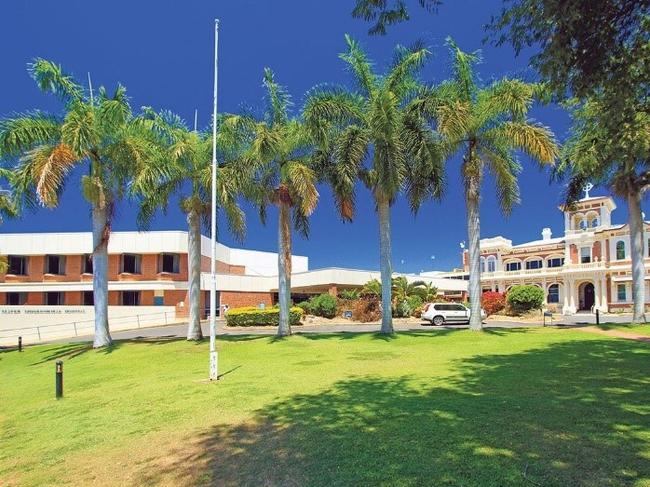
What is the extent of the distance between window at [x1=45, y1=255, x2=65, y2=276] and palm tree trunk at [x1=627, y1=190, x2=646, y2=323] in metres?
42.7

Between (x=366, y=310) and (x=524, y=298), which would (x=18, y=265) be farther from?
(x=524, y=298)

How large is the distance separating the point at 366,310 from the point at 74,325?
22632mm

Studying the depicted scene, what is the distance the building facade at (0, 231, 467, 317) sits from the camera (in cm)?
4009

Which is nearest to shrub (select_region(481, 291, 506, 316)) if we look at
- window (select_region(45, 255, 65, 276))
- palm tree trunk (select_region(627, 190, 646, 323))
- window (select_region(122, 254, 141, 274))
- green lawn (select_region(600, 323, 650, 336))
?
palm tree trunk (select_region(627, 190, 646, 323))

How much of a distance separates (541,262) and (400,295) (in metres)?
24.9

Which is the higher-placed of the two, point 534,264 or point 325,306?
point 534,264

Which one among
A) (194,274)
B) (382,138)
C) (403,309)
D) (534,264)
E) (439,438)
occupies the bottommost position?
(403,309)

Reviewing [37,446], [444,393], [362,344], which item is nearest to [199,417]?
[37,446]

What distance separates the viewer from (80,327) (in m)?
38.1

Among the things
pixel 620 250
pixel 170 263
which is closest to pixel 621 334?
pixel 620 250

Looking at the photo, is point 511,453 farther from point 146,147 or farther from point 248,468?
point 146,147

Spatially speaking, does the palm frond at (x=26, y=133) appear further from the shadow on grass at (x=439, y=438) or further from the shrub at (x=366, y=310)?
the shrub at (x=366, y=310)

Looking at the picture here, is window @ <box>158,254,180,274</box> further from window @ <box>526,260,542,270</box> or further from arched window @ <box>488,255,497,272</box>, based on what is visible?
Answer: window @ <box>526,260,542,270</box>

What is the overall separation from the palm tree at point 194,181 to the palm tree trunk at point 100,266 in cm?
189
